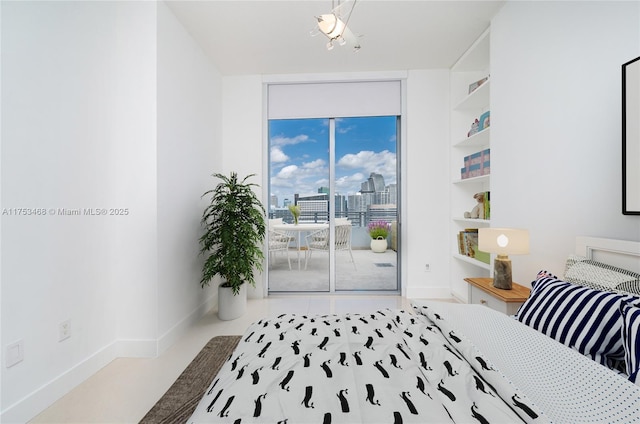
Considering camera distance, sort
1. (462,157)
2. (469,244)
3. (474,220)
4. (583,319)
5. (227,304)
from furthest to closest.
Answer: (462,157) → (469,244) → (474,220) → (227,304) → (583,319)

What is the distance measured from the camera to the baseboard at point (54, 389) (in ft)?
4.89

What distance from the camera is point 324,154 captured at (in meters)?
3.79

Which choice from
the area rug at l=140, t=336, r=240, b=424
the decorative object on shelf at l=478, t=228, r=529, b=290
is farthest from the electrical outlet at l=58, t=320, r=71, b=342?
the decorative object on shelf at l=478, t=228, r=529, b=290

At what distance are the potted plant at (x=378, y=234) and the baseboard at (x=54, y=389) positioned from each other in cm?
290

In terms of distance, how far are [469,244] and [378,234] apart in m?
1.09

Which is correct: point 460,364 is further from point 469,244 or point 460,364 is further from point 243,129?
point 243,129

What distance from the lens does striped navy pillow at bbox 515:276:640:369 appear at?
1.08m

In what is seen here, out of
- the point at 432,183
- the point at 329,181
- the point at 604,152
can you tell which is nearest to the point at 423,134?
the point at 432,183

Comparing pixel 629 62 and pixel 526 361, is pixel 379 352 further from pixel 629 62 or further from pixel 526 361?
pixel 629 62

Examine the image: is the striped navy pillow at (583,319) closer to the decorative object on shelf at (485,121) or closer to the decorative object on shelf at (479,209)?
the decorative object on shelf at (479,209)

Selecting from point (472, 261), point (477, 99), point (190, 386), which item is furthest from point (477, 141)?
point (190, 386)

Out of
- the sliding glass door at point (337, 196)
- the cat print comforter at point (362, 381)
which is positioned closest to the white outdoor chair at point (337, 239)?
the sliding glass door at point (337, 196)

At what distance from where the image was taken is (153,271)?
2236 millimetres

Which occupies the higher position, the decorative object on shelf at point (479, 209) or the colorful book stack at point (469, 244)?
the decorative object on shelf at point (479, 209)
